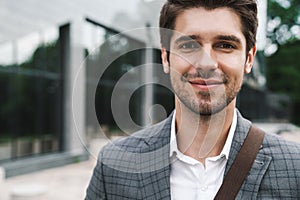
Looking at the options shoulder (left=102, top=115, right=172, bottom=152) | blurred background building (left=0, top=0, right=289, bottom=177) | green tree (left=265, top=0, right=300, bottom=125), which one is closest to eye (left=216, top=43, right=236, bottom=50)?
shoulder (left=102, top=115, right=172, bottom=152)

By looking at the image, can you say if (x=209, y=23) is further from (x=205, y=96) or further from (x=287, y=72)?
(x=287, y=72)

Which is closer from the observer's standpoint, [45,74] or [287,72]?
[45,74]

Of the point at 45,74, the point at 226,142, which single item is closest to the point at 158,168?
the point at 226,142

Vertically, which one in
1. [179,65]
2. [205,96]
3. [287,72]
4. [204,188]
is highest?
[287,72]

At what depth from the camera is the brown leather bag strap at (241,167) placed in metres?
1.43

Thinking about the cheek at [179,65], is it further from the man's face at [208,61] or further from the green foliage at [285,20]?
the green foliage at [285,20]

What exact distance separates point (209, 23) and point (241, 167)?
0.55 metres

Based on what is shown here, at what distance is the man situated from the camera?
140cm

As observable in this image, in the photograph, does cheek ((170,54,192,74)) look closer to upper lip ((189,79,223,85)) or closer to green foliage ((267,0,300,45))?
upper lip ((189,79,223,85))

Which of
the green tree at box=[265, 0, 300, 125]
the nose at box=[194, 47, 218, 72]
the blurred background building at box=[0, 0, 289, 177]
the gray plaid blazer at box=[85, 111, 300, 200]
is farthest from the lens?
the green tree at box=[265, 0, 300, 125]

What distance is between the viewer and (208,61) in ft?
4.42

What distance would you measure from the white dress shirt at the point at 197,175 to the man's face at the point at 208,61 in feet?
0.80

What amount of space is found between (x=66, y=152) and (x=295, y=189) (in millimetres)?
12994

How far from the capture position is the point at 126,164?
1.65 metres
